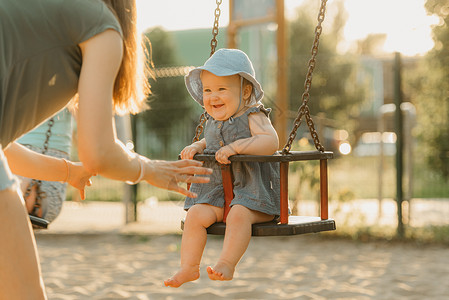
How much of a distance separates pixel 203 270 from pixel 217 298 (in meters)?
1.07

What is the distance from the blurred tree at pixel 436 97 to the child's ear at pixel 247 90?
6578 millimetres

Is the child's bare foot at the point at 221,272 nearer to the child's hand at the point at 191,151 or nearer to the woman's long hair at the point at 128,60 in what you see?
the child's hand at the point at 191,151

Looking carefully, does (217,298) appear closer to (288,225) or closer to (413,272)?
(413,272)

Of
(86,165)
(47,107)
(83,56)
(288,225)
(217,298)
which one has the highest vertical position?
(83,56)

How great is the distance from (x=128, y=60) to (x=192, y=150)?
0.94 meters

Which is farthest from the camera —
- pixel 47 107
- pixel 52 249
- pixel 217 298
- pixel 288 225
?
pixel 52 249

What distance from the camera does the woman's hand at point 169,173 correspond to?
2.01 metres

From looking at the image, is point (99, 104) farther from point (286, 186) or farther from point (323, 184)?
point (323, 184)

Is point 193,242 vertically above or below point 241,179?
below

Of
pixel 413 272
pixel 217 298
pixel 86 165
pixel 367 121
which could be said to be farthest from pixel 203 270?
pixel 367 121

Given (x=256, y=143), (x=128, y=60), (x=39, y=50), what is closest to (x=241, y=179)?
(x=256, y=143)

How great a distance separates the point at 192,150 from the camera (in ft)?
9.32

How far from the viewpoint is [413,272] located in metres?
5.73

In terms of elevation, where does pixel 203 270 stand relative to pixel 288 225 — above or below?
below
